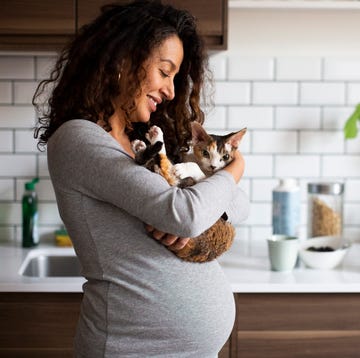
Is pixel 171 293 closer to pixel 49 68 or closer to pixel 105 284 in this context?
pixel 105 284

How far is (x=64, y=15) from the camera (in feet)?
6.78

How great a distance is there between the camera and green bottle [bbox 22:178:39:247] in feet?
7.80

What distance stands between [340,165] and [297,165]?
168 mm

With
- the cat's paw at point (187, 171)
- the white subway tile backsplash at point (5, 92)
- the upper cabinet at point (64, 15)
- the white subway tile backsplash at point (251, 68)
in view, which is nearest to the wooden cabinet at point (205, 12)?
the upper cabinet at point (64, 15)

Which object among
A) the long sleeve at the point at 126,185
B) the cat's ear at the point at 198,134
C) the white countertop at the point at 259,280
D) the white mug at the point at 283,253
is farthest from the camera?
the white mug at the point at 283,253

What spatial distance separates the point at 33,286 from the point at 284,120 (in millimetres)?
1165

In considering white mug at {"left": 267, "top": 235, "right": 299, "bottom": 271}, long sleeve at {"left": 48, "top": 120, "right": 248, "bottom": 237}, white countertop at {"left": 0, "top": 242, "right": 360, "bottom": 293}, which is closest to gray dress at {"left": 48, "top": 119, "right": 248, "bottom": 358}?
long sleeve at {"left": 48, "top": 120, "right": 248, "bottom": 237}

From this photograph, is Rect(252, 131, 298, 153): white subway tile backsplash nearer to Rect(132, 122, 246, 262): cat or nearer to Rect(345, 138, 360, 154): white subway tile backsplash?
Rect(345, 138, 360, 154): white subway tile backsplash

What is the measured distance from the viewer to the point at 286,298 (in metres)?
1.90

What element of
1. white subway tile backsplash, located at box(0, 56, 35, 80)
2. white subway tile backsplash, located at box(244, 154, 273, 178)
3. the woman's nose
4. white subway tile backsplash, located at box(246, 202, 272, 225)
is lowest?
white subway tile backsplash, located at box(246, 202, 272, 225)

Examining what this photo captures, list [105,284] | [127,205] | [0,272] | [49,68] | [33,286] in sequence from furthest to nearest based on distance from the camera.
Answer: [49,68] < [0,272] < [33,286] < [105,284] < [127,205]

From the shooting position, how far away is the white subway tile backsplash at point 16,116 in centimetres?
244

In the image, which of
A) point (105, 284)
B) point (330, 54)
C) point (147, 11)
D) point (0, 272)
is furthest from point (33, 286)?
point (330, 54)

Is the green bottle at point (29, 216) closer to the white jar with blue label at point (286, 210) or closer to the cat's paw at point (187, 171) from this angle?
the white jar with blue label at point (286, 210)
